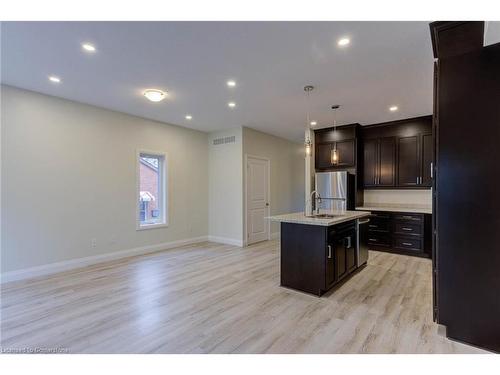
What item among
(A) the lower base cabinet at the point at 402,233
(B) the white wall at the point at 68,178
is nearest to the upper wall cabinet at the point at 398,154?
(A) the lower base cabinet at the point at 402,233

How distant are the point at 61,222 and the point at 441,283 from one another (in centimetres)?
500

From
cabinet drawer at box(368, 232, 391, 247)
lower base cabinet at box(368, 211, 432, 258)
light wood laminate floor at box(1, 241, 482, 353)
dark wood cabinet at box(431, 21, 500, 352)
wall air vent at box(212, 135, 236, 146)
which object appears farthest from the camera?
wall air vent at box(212, 135, 236, 146)

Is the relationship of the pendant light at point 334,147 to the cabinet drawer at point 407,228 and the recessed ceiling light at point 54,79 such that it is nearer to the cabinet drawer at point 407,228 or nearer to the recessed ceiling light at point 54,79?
the cabinet drawer at point 407,228

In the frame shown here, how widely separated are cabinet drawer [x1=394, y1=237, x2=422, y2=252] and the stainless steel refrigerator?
3.59 ft

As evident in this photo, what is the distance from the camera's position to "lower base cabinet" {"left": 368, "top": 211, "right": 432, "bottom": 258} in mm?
4824

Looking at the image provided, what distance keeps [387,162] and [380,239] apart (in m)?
1.64

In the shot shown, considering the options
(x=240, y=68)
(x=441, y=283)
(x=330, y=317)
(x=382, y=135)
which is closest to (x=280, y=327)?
(x=330, y=317)

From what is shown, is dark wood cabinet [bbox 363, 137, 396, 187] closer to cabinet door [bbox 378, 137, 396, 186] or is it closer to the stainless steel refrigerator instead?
cabinet door [bbox 378, 137, 396, 186]

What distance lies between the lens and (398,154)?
5.43 metres

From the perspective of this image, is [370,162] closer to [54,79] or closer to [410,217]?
[410,217]

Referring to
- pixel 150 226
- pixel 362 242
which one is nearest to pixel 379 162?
pixel 362 242

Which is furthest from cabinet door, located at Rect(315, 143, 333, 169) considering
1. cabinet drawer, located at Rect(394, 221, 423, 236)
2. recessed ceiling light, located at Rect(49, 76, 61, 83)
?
recessed ceiling light, located at Rect(49, 76, 61, 83)

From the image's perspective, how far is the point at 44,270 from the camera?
393cm

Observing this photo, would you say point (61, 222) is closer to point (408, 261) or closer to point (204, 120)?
point (204, 120)
